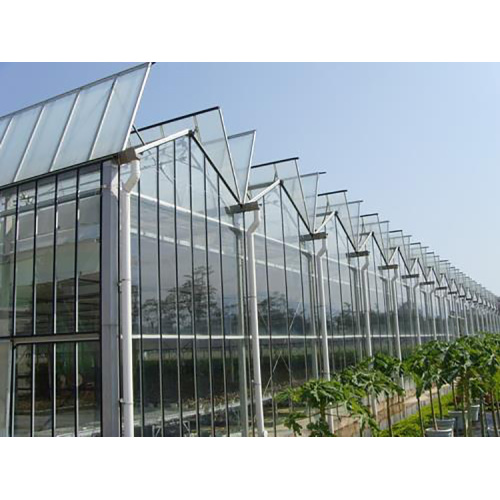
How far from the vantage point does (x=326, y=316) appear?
2367cm

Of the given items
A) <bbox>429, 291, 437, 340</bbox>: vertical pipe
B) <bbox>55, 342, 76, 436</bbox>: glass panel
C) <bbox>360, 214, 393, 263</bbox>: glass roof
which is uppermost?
<bbox>360, 214, 393, 263</bbox>: glass roof

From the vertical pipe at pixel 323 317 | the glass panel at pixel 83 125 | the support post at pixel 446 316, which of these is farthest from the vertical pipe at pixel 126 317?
the support post at pixel 446 316

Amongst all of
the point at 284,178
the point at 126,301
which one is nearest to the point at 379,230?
the point at 284,178

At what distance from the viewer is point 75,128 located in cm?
1602

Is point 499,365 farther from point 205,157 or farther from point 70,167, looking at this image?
point 70,167

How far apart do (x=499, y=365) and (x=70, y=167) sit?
14716mm

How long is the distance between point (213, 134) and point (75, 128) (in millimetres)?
4415

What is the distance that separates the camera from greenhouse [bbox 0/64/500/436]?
516 inches

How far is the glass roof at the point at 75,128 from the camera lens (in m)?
14.5

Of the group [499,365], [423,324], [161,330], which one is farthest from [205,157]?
[423,324]

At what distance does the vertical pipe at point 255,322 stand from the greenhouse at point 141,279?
0.15ft

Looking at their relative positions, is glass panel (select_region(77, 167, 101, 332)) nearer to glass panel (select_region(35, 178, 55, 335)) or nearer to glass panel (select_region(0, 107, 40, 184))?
glass panel (select_region(35, 178, 55, 335))

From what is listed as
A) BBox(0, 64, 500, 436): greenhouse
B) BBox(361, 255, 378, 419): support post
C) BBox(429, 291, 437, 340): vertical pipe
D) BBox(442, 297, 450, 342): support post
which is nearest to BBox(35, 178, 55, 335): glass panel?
BBox(0, 64, 500, 436): greenhouse

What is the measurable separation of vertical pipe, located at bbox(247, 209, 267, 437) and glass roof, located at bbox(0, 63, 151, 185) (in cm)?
606
